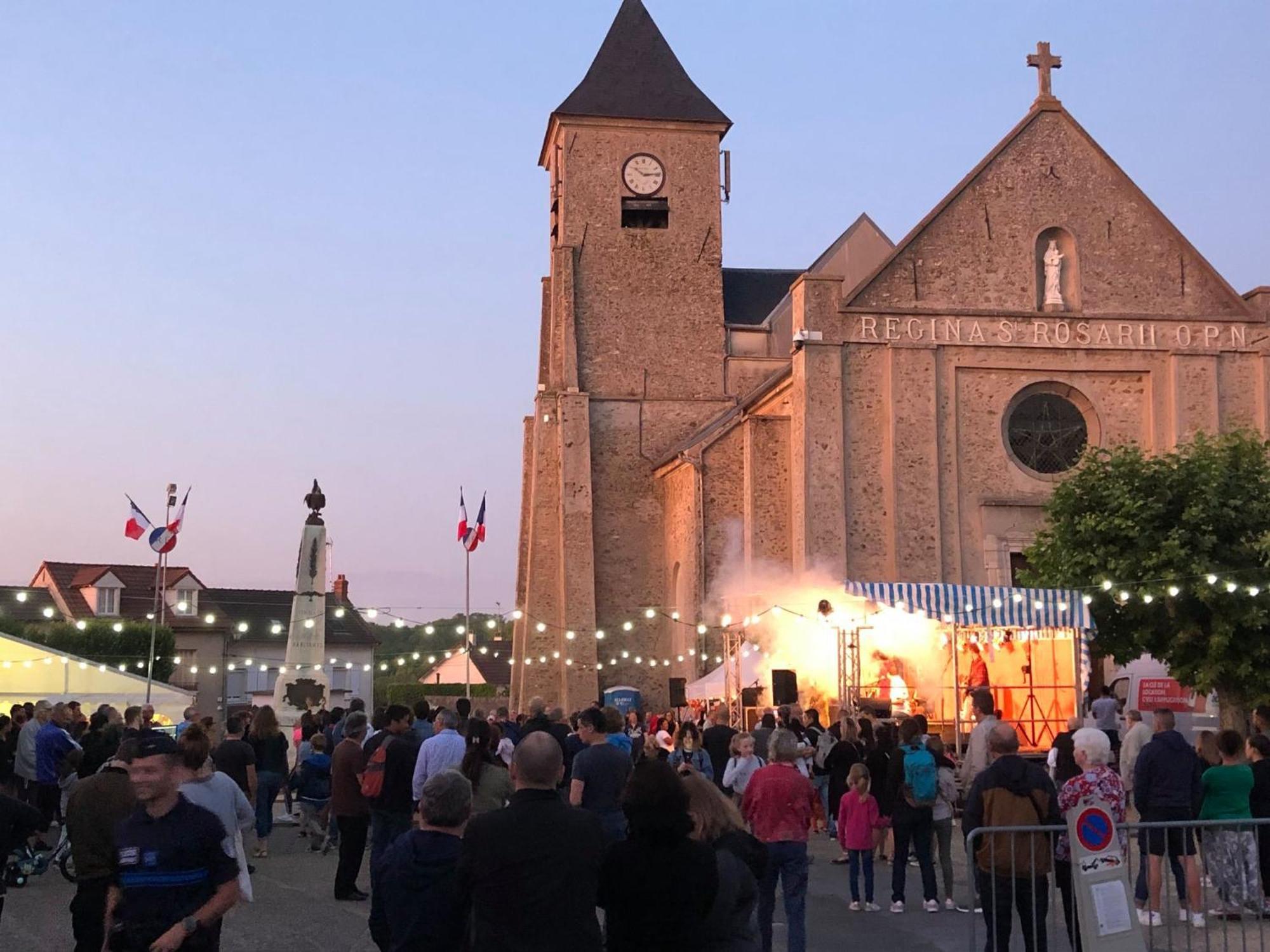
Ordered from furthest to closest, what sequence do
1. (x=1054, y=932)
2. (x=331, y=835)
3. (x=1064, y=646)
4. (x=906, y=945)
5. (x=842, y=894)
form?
(x=1064, y=646) → (x=331, y=835) → (x=842, y=894) → (x=906, y=945) → (x=1054, y=932)

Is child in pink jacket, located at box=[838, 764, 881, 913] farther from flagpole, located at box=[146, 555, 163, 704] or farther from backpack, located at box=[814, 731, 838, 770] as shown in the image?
flagpole, located at box=[146, 555, 163, 704]

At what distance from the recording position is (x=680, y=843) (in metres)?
5.31

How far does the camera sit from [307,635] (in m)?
27.4

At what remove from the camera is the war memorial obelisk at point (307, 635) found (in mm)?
27266

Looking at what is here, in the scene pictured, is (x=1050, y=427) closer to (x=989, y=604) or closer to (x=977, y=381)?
(x=977, y=381)

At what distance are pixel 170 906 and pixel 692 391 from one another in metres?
33.7

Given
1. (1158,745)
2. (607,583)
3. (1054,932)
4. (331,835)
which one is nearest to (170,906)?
(1054,932)

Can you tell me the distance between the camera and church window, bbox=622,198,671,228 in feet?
130

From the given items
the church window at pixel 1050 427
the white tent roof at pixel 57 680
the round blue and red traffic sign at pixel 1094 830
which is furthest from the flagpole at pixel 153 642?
the round blue and red traffic sign at pixel 1094 830

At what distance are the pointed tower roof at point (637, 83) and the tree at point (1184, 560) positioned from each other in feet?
63.5

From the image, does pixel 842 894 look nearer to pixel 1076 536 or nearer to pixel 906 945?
pixel 906 945

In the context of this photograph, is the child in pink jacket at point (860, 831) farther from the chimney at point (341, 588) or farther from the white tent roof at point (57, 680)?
the chimney at point (341, 588)

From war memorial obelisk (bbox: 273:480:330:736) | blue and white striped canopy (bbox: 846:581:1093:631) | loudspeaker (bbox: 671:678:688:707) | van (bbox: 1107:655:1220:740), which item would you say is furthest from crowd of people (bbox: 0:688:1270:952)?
loudspeaker (bbox: 671:678:688:707)

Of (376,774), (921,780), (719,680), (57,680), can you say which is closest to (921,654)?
(719,680)
